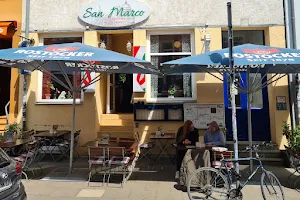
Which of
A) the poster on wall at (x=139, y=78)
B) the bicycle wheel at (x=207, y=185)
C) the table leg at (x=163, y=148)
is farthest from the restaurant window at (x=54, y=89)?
the bicycle wheel at (x=207, y=185)

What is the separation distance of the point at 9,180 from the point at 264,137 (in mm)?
6864

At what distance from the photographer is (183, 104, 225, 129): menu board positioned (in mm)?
7891

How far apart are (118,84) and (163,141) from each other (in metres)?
3.09

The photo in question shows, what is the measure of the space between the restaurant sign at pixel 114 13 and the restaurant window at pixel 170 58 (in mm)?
788

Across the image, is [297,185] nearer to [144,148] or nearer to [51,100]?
[144,148]

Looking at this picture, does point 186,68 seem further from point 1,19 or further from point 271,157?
point 1,19

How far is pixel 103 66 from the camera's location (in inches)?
249

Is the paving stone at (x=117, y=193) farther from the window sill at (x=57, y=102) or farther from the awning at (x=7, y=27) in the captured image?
the awning at (x=7, y=27)

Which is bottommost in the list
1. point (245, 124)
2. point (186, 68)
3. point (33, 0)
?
point (245, 124)

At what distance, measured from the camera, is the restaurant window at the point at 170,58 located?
27.3 ft

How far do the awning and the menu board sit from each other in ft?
19.5

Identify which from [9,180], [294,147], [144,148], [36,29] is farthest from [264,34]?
[9,180]

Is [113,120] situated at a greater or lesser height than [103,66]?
lesser

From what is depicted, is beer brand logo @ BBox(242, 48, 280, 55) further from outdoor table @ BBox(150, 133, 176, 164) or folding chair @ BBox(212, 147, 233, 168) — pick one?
outdoor table @ BBox(150, 133, 176, 164)
